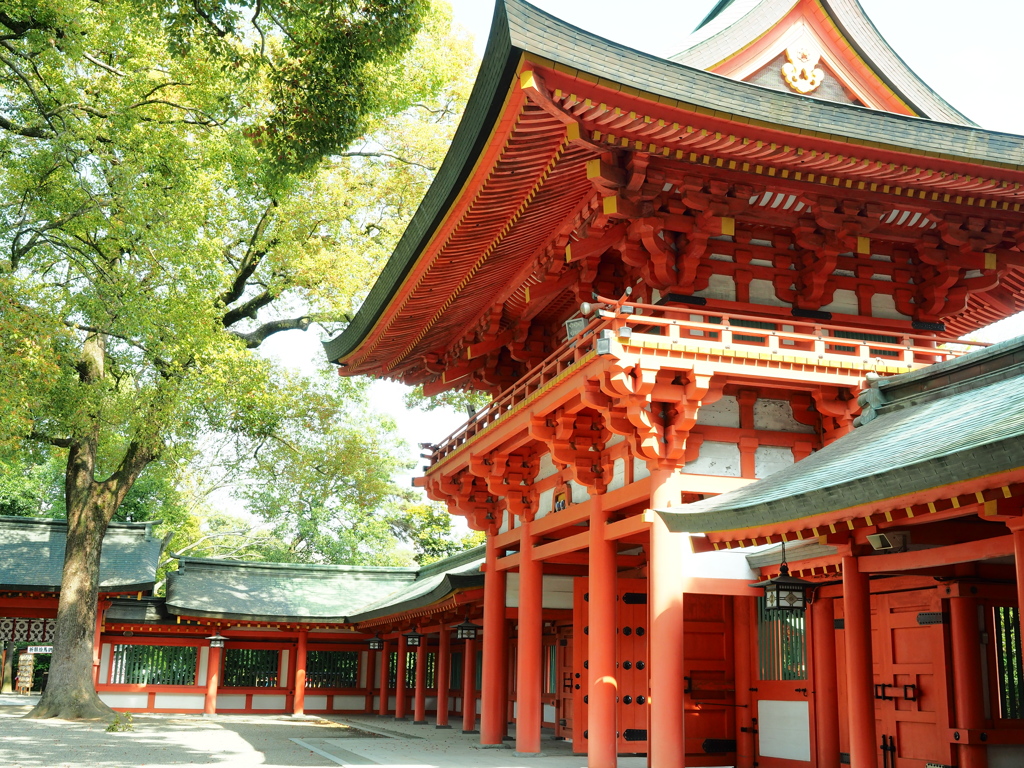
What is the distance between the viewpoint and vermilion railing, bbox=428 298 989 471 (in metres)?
10.8

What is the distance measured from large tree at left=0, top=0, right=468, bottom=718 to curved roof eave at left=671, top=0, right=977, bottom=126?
383 cm

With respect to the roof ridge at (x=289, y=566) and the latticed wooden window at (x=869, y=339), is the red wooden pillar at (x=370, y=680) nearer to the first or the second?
the roof ridge at (x=289, y=566)

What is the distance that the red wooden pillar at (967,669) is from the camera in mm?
8688

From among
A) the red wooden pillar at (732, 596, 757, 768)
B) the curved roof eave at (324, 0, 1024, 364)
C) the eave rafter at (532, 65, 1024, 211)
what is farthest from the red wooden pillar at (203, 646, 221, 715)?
the eave rafter at (532, 65, 1024, 211)

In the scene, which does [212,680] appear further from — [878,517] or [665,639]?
[878,517]

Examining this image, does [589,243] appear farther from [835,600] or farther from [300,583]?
[300,583]

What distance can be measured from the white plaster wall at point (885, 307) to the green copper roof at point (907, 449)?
129 inches

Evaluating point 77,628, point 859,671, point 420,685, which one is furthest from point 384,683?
point 859,671

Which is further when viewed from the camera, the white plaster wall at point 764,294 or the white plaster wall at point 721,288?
the white plaster wall at point 764,294

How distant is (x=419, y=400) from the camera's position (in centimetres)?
2741

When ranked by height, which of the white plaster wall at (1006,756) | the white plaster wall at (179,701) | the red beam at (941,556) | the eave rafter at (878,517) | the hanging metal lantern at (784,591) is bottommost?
the white plaster wall at (179,701)

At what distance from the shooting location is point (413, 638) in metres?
24.5

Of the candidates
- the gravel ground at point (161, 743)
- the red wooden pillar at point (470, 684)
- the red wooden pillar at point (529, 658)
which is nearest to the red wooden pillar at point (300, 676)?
the gravel ground at point (161, 743)

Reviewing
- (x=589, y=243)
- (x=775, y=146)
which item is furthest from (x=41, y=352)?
(x=775, y=146)
